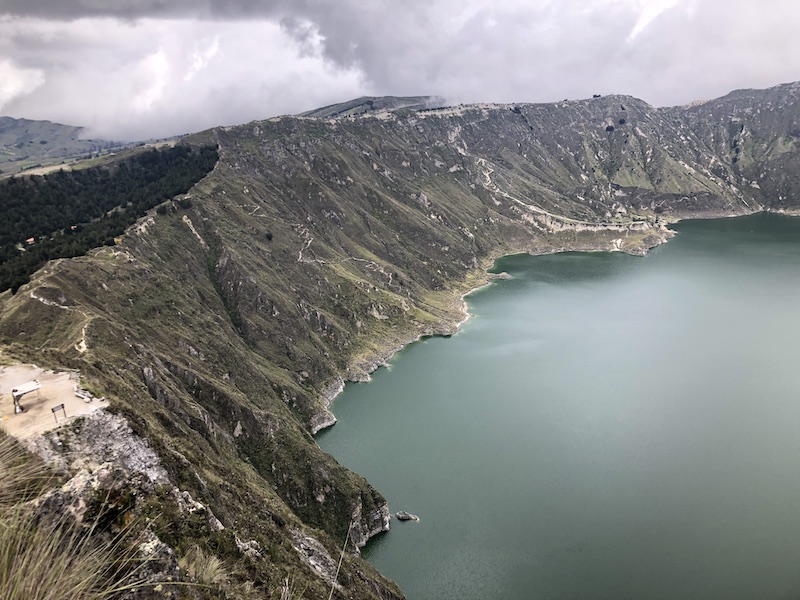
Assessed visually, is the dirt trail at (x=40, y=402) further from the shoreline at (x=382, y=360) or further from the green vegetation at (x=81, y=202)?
the shoreline at (x=382, y=360)

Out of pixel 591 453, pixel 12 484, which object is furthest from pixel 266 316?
pixel 12 484

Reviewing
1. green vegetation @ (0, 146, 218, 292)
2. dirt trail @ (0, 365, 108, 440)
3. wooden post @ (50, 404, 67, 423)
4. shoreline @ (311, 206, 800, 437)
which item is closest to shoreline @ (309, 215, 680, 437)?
shoreline @ (311, 206, 800, 437)

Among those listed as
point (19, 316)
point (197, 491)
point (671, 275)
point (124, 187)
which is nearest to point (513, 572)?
point (197, 491)

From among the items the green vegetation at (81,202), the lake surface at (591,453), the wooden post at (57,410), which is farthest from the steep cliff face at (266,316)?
the lake surface at (591,453)

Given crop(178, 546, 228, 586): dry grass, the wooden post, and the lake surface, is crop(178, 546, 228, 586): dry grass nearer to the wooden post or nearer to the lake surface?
the wooden post

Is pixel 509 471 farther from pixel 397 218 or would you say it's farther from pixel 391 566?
pixel 397 218

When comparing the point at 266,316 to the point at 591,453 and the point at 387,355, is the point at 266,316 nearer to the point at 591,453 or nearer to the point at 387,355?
the point at 387,355
